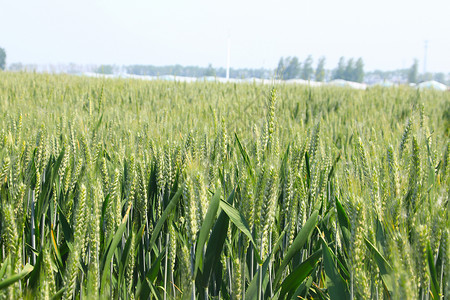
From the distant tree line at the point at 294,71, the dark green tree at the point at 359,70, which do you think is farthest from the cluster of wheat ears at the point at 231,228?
the dark green tree at the point at 359,70

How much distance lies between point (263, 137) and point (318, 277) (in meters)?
0.46

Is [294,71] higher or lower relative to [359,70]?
lower

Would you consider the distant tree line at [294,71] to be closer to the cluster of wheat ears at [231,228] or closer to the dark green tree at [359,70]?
the cluster of wheat ears at [231,228]

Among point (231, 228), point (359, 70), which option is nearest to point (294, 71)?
point (231, 228)

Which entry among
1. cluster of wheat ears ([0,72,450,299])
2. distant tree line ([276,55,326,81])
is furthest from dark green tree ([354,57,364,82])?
cluster of wheat ears ([0,72,450,299])

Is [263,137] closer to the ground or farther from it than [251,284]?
farther from it

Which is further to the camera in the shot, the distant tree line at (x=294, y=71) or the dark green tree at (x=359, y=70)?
the dark green tree at (x=359, y=70)

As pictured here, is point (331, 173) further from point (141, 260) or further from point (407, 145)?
point (141, 260)

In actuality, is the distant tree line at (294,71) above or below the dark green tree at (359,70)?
below

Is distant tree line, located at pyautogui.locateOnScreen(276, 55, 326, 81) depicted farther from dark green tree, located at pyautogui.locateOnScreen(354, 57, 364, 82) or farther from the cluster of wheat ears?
dark green tree, located at pyautogui.locateOnScreen(354, 57, 364, 82)

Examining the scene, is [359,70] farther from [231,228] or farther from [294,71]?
[231,228]

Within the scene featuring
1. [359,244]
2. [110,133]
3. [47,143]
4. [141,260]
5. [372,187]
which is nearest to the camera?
[359,244]

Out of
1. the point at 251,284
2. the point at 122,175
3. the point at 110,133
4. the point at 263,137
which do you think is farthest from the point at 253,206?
the point at 110,133

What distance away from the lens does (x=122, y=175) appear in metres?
1.30
